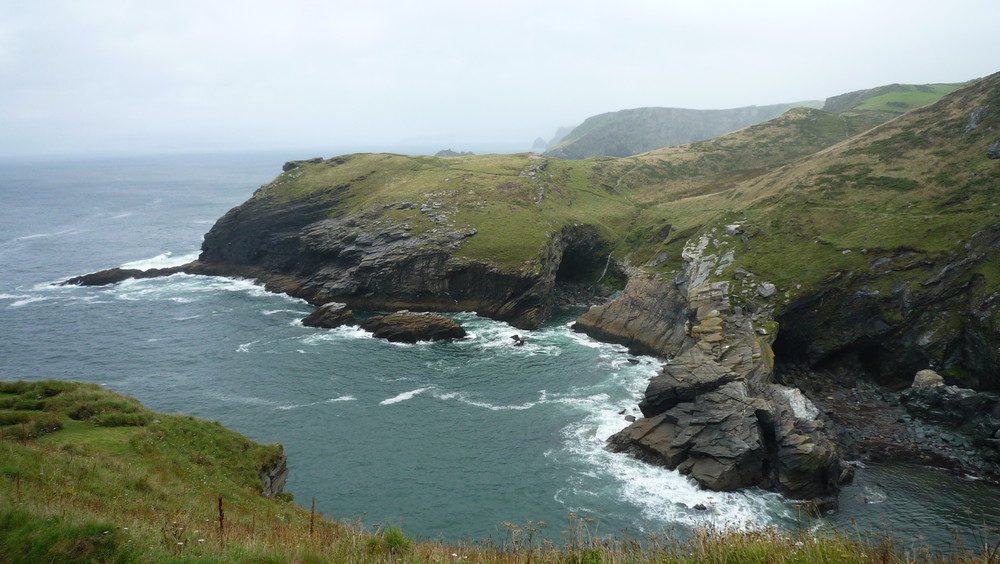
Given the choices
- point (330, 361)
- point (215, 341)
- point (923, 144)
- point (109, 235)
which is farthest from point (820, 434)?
point (109, 235)

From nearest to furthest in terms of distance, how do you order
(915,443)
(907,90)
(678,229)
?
(915,443), (678,229), (907,90)

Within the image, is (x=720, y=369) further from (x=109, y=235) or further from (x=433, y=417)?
(x=109, y=235)

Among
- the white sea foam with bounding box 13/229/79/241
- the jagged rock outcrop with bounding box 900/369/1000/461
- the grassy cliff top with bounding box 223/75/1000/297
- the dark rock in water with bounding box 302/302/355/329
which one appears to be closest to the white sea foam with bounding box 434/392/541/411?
the dark rock in water with bounding box 302/302/355/329

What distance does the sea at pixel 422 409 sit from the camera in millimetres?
34031

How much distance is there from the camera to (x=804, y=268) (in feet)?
184

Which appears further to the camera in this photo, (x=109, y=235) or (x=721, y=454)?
(x=109, y=235)

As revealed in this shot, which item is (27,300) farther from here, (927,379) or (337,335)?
(927,379)

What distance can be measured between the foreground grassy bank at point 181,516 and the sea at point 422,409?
5.56 ft

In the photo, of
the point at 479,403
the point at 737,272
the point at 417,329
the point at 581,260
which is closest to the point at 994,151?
the point at 737,272

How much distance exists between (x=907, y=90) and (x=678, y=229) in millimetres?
143067

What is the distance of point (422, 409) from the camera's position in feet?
164

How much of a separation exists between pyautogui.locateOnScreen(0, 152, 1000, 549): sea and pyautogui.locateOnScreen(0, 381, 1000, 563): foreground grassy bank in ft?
5.56

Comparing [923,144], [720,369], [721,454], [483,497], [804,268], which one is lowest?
[483,497]

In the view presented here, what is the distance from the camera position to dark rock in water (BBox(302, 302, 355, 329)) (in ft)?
242
